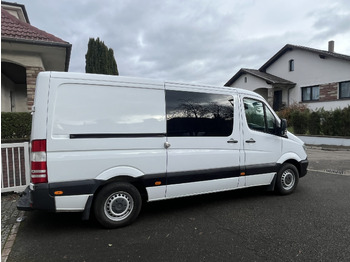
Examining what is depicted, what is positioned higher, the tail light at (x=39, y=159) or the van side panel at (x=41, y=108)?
the van side panel at (x=41, y=108)

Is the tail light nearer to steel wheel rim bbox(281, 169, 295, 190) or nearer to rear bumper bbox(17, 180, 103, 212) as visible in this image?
rear bumper bbox(17, 180, 103, 212)

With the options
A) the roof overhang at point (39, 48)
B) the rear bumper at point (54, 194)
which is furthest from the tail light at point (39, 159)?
the roof overhang at point (39, 48)

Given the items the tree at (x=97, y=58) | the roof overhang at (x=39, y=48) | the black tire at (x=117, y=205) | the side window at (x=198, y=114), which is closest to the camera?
the black tire at (x=117, y=205)

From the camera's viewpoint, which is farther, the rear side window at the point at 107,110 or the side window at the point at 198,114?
the side window at the point at 198,114

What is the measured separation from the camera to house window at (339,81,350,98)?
19.2m

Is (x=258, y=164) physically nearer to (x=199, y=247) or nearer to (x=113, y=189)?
(x=199, y=247)

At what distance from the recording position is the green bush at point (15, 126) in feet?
21.7

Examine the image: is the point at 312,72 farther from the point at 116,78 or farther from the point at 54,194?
the point at 54,194

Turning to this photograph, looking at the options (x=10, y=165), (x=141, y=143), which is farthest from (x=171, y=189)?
(x=10, y=165)

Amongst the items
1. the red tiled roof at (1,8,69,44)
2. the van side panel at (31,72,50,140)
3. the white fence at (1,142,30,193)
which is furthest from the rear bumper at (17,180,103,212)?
the red tiled roof at (1,8,69,44)

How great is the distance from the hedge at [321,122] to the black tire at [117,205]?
1508cm

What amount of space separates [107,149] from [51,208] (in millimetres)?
1038

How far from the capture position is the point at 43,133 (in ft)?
10.4

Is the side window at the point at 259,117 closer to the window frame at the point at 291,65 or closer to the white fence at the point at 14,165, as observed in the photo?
the white fence at the point at 14,165
